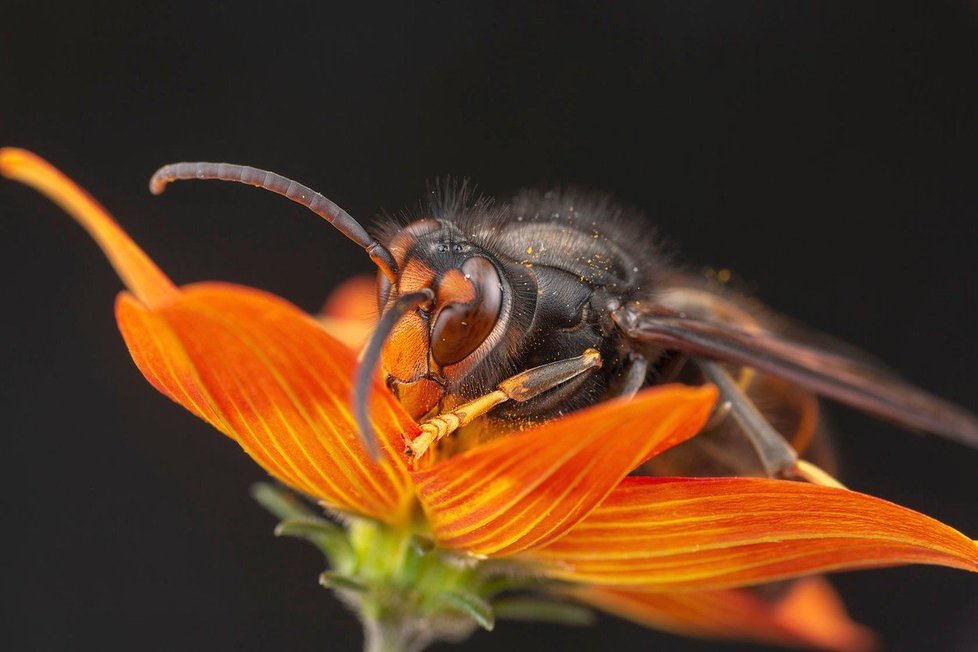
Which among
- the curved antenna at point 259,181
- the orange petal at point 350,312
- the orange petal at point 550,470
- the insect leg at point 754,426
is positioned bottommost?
the orange petal at point 550,470

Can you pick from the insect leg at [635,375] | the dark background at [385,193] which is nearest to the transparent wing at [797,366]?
the insect leg at [635,375]

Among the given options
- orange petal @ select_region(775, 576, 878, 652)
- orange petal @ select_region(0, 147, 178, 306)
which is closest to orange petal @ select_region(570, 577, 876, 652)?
orange petal @ select_region(775, 576, 878, 652)

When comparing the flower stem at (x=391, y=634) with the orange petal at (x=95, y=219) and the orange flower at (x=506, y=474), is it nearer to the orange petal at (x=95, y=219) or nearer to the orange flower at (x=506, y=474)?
the orange flower at (x=506, y=474)

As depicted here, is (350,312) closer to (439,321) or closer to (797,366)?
(439,321)

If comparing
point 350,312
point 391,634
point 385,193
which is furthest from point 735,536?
point 385,193

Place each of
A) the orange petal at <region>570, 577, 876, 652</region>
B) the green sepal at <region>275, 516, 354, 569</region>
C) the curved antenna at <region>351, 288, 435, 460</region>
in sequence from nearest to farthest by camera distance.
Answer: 1. the curved antenna at <region>351, 288, 435, 460</region>
2. the green sepal at <region>275, 516, 354, 569</region>
3. the orange petal at <region>570, 577, 876, 652</region>

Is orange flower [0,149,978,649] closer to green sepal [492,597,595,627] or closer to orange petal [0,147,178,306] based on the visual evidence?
orange petal [0,147,178,306]

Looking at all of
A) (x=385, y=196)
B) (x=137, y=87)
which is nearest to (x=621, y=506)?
(x=385, y=196)
